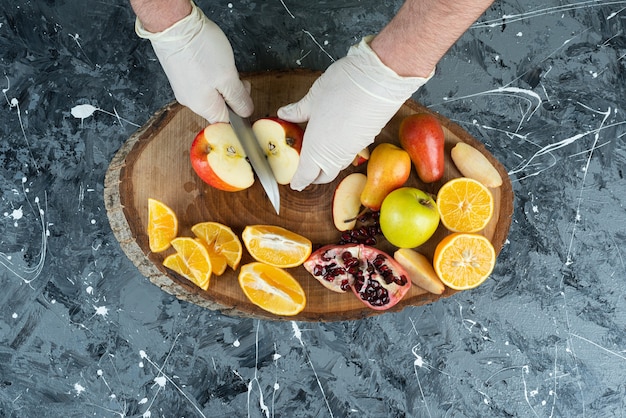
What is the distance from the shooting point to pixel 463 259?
181 centimetres

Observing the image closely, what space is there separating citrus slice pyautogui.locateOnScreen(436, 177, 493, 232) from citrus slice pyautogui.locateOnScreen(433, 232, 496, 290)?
4 cm

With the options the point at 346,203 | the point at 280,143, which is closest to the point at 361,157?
the point at 346,203

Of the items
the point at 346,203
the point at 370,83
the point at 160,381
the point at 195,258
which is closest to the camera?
the point at 370,83

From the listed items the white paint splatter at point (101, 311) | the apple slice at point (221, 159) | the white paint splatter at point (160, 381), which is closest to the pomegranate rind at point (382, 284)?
the apple slice at point (221, 159)

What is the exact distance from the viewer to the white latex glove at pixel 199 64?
1.70 metres

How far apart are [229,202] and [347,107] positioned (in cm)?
49

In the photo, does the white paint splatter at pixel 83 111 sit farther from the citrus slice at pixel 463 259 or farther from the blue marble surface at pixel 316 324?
the citrus slice at pixel 463 259

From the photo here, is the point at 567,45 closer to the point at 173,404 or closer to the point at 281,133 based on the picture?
the point at 281,133

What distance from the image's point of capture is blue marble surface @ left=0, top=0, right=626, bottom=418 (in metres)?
2.04

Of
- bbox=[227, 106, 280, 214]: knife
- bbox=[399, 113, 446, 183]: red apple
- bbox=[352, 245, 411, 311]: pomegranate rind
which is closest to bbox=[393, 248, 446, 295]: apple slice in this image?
bbox=[352, 245, 411, 311]: pomegranate rind

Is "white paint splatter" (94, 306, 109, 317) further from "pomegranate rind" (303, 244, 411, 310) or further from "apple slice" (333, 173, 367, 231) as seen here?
"apple slice" (333, 173, 367, 231)

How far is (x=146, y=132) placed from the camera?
183cm

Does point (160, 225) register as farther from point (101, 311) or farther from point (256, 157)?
point (101, 311)

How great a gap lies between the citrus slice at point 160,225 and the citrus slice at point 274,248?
22cm
